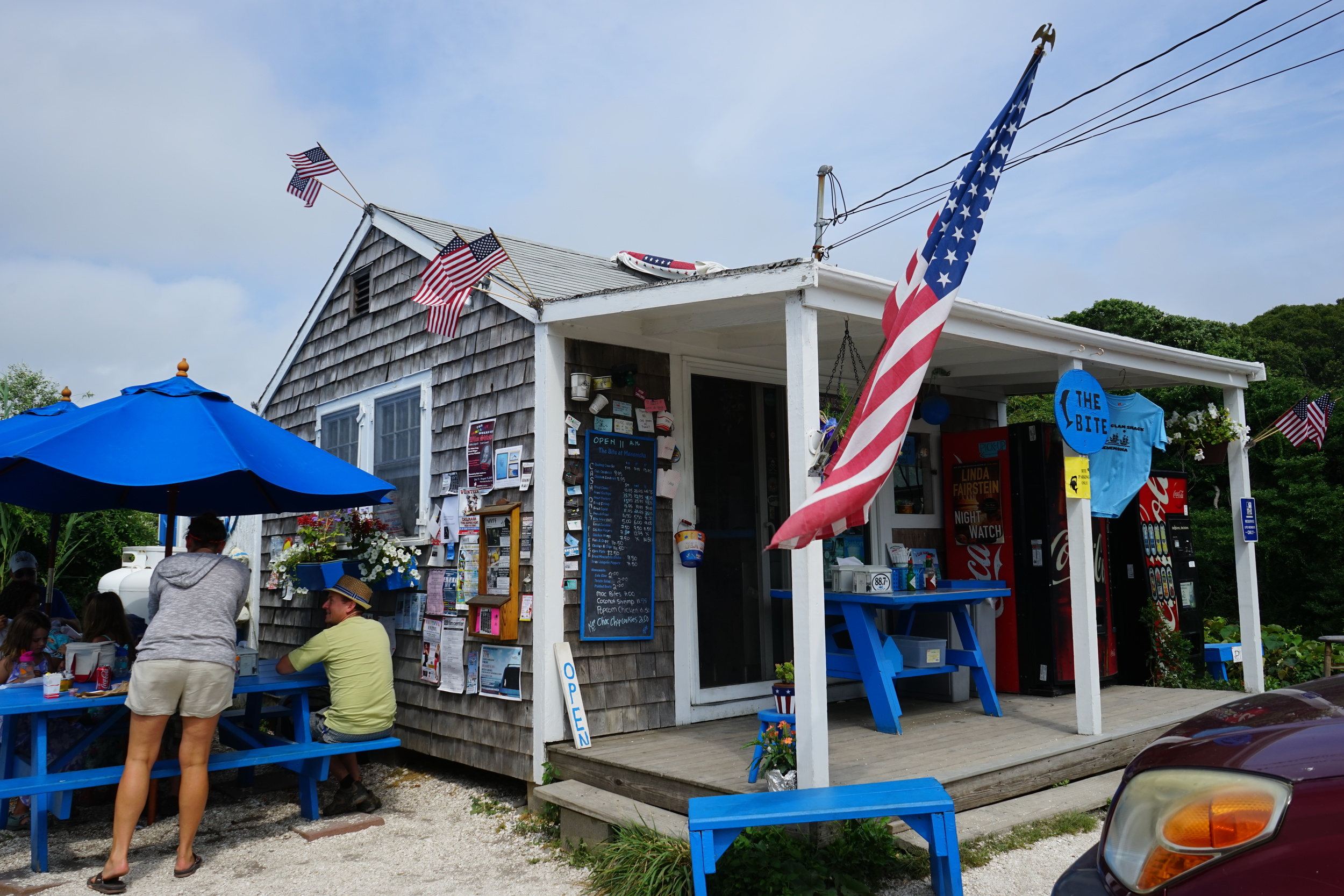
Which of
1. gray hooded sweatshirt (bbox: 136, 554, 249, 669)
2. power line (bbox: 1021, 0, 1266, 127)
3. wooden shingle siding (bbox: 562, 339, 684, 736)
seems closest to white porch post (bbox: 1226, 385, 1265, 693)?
power line (bbox: 1021, 0, 1266, 127)

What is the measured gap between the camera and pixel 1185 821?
Answer: 1678 mm

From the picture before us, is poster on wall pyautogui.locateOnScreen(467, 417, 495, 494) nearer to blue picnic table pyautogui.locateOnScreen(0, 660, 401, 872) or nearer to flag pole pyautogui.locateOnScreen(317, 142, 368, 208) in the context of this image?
blue picnic table pyautogui.locateOnScreen(0, 660, 401, 872)

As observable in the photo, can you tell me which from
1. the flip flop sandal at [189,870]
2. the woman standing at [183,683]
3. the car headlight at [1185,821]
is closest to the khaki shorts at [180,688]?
the woman standing at [183,683]

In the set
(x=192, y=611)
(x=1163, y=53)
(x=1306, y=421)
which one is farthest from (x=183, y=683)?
(x=1306, y=421)

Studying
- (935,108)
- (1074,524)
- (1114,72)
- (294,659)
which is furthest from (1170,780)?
(935,108)

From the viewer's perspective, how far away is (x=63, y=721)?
5133 millimetres

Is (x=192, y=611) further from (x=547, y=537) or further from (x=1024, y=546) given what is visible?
(x=1024, y=546)

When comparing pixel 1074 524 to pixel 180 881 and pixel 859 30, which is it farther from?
pixel 180 881

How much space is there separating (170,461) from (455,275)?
6.67 feet

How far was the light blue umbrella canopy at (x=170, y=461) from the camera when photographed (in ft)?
13.3

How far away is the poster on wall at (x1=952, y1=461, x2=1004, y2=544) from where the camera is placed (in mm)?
6875

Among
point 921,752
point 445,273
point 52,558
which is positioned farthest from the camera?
point 52,558

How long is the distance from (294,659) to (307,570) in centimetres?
137

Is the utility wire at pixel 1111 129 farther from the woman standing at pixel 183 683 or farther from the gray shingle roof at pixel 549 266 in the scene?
the woman standing at pixel 183 683
